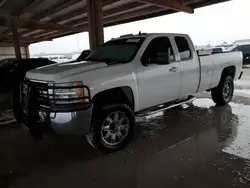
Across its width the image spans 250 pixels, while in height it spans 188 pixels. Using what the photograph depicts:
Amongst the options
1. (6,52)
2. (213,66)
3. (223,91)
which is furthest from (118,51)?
(6,52)

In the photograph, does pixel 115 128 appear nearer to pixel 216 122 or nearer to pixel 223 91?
pixel 216 122

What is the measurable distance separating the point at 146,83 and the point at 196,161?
1537 mm

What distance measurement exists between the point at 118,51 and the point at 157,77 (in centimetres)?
92

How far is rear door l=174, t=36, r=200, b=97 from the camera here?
4.70m

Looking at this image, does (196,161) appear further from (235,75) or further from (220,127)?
(235,75)

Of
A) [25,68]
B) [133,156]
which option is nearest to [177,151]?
[133,156]

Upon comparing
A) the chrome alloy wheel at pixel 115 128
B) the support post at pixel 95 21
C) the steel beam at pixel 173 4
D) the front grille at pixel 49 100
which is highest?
the steel beam at pixel 173 4

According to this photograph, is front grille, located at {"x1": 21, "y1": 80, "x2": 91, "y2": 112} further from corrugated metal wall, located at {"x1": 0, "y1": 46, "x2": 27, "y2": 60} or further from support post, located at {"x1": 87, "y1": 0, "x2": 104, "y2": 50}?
corrugated metal wall, located at {"x1": 0, "y1": 46, "x2": 27, "y2": 60}

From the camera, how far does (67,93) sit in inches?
123

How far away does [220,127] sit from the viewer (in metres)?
4.50

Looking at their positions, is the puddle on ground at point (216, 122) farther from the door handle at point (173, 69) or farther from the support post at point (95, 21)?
the support post at point (95, 21)

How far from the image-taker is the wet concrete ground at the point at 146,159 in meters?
2.79

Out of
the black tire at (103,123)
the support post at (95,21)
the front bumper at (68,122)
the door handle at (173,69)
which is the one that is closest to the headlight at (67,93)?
the front bumper at (68,122)

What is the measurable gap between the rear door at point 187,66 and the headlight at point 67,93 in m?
2.39
